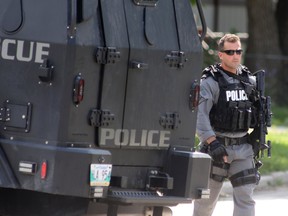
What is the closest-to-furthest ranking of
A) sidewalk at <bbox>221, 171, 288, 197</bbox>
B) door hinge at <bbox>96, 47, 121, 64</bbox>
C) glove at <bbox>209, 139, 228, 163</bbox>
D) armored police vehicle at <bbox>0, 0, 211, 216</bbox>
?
armored police vehicle at <bbox>0, 0, 211, 216</bbox> < door hinge at <bbox>96, 47, 121, 64</bbox> < glove at <bbox>209, 139, 228, 163</bbox> < sidewalk at <bbox>221, 171, 288, 197</bbox>

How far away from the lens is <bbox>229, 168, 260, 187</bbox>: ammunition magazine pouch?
8.93m

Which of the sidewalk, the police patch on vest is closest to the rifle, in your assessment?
the police patch on vest

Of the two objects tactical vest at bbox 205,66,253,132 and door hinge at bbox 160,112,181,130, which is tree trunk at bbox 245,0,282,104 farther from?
door hinge at bbox 160,112,181,130

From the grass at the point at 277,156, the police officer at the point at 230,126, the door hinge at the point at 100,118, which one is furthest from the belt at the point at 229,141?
the grass at the point at 277,156

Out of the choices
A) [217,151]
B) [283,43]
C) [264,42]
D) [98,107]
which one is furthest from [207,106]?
[283,43]

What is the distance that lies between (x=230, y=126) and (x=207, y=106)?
0.28 m

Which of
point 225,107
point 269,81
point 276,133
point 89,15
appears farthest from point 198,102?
point 269,81

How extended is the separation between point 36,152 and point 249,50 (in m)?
19.0

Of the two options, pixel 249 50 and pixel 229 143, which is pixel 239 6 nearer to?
pixel 249 50

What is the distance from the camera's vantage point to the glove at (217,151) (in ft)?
28.7

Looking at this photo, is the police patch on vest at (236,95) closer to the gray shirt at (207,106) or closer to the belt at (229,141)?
the gray shirt at (207,106)

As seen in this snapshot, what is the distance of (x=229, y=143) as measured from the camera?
9047 millimetres

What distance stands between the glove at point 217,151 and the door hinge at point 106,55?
159 cm

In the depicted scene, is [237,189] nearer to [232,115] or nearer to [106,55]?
[232,115]
